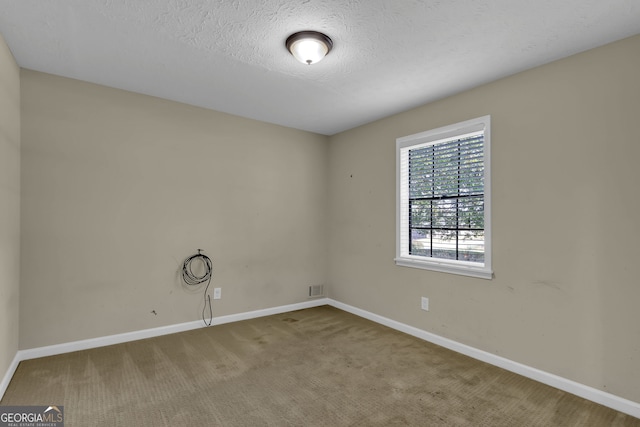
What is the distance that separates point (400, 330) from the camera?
12.3ft

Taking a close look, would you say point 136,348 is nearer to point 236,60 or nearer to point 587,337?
point 236,60

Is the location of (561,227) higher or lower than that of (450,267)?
higher

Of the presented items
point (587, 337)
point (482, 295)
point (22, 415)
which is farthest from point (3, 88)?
point (587, 337)

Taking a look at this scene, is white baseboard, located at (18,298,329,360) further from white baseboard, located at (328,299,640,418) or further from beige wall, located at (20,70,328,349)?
white baseboard, located at (328,299,640,418)

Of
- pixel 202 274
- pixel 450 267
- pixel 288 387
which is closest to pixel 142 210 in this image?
pixel 202 274

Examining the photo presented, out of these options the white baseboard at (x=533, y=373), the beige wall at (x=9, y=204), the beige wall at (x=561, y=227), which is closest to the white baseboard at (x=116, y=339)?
the beige wall at (x=9, y=204)

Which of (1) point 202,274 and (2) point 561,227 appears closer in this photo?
(2) point 561,227

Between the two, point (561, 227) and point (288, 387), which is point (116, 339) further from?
point (561, 227)

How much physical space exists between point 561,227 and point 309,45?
2372 millimetres

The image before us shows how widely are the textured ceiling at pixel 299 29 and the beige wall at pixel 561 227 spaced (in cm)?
22

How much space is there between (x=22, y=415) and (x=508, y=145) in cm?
413

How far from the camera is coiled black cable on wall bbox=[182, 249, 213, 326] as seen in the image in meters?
3.68

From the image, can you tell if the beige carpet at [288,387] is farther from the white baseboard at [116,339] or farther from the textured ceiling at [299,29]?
the textured ceiling at [299,29]

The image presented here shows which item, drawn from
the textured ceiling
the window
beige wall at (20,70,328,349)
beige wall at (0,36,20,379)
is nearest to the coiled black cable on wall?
beige wall at (20,70,328,349)
